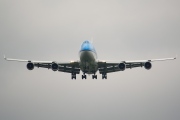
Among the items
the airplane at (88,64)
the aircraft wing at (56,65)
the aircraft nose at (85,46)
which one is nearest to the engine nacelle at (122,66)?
the airplane at (88,64)

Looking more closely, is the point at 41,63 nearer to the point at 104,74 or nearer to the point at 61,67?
the point at 61,67

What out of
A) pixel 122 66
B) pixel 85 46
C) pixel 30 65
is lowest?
pixel 122 66

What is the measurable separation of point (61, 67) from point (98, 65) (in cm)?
654

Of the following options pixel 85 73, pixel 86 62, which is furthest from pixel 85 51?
pixel 85 73

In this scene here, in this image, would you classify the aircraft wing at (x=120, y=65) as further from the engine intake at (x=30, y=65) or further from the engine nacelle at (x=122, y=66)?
the engine intake at (x=30, y=65)

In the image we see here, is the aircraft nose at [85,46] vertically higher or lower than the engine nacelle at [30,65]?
higher

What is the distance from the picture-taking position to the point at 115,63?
6669 cm

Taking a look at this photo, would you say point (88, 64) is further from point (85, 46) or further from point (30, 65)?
point (30, 65)

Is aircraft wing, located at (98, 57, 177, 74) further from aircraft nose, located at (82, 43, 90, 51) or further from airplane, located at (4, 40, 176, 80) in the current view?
aircraft nose, located at (82, 43, 90, 51)

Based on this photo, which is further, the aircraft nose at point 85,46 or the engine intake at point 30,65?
the engine intake at point 30,65

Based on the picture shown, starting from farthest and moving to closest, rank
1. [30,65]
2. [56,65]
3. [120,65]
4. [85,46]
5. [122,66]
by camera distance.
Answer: [120,65] → [122,66] → [30,65] → [56,65] → [85,46]

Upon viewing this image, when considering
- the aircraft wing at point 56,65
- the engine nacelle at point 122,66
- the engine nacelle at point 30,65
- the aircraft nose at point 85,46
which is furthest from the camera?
the engine nacelle at point 122,66

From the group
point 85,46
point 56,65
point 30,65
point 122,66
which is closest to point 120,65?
point 122,66

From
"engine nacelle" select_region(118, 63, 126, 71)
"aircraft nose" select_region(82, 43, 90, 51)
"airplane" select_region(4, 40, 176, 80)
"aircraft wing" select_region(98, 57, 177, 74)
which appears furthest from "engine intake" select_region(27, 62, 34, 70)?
"engine nacelle" select_region(118, 63, 126, 71)
